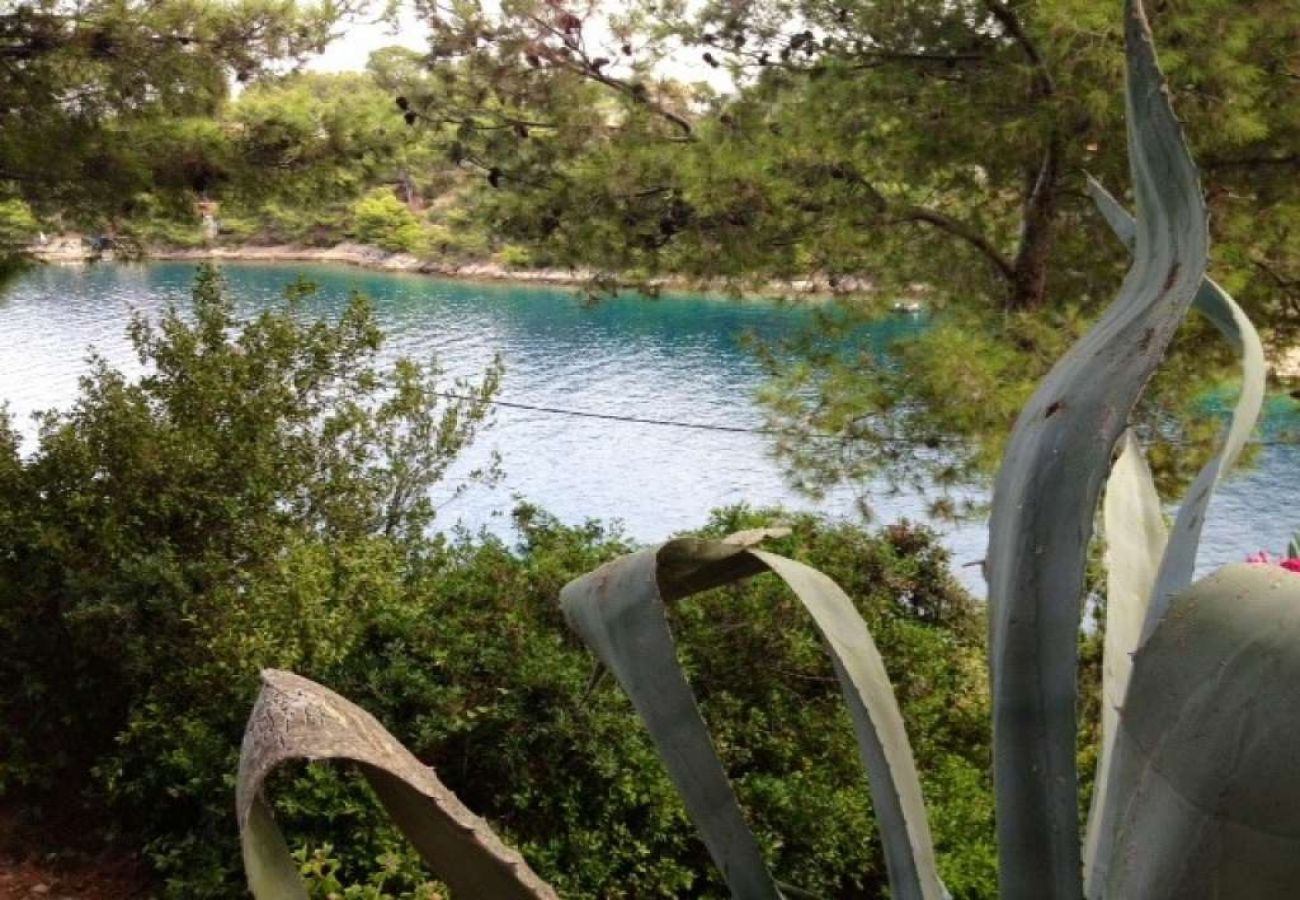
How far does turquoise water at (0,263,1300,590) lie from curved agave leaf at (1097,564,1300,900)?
3.69 meters

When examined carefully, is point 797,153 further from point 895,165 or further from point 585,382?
point 585,382

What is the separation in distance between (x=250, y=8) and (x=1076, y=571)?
10.9 feet

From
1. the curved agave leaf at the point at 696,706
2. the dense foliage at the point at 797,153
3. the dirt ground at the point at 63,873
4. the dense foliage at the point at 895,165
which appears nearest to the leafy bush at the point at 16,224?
the dense foliage at the point at 797,153

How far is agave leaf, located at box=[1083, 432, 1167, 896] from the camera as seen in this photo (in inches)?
24.3

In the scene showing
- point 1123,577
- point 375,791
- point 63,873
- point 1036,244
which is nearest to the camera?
point 375,791

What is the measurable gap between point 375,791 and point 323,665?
2210mm

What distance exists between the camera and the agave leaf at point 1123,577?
616 millimetres

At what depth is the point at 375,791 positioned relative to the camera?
1.58 ft

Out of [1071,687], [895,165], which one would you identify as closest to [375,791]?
[1071,687]

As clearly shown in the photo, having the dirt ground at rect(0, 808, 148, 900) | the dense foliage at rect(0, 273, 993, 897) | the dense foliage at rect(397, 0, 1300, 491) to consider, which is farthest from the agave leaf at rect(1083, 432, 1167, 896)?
the dirt ground at rect(0, 808, 148, 900)

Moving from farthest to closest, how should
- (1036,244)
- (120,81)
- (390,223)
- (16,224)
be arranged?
(390,223)
(16,224)
(1036,244)
(120,81)

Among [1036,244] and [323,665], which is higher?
[1036,244]

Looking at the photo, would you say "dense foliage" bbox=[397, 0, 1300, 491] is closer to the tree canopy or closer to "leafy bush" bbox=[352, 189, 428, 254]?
the tree canopy

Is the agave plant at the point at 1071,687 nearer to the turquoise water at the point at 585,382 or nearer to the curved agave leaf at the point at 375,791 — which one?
the curved agave leaf at the point at 375,791
